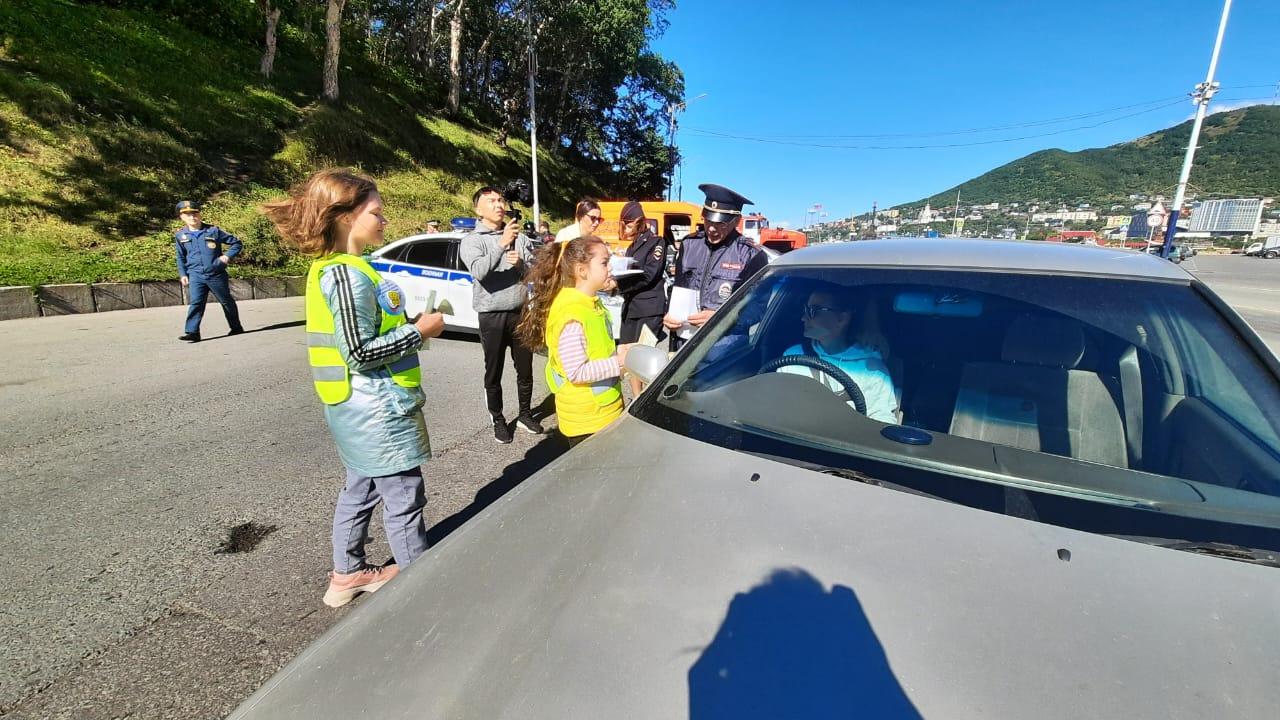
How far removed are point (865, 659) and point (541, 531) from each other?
27.3 inches

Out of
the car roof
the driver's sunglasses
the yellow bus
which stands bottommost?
the driver's sunglasses

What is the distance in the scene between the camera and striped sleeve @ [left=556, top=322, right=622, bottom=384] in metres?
2.42

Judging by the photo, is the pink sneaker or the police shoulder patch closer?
the police shoulder patch

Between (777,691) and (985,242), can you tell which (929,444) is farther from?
(985,242)

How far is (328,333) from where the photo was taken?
74.7 inches


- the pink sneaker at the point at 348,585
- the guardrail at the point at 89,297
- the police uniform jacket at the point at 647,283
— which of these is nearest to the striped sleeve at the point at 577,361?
the pink sneaker at the point at 348,585

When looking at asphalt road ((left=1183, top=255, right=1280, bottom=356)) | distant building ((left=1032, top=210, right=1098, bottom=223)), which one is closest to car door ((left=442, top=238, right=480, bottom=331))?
asphalt road ((left=1183, top=255, right=1280, bottom=356))

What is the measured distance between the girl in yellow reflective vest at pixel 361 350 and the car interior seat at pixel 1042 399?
1812 millimetres

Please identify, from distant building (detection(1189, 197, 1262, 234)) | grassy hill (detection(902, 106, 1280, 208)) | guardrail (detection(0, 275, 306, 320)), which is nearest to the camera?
guardrail (detection(0, 275, 306, 320))

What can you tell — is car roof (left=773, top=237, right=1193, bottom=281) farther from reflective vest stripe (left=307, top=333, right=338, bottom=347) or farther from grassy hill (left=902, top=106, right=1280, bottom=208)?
grassy hill (left=902, top=106, right=1280, bottom=208)

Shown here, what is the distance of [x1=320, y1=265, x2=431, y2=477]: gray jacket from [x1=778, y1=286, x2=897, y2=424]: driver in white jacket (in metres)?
1.34

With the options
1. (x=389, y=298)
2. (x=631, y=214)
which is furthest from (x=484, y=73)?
(x=389, y=298)

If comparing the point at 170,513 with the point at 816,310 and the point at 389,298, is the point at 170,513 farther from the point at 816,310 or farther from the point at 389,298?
the point at 816,310

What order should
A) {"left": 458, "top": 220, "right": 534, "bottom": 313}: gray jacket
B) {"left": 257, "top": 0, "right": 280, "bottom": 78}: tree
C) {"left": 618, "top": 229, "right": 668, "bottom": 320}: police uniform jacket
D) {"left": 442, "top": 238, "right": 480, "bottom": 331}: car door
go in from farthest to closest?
{"left": 257, "top": 0, "right": 280, "bottom": 78}: tree
{"left": 442, "top": 238, "right": 480, "bottom": 331}: car door
{"left": 618, "top": 229, "right": 668, "bottom": 320}: police uniform jacket
{"left": 458, "top": 220, "right": 534, "bottom": 313}: gray jacket
